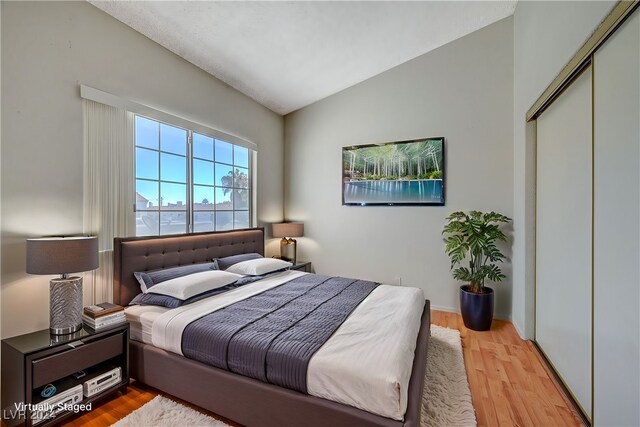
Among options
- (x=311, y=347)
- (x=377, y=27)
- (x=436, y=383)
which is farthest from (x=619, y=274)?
(x=377, y=27)

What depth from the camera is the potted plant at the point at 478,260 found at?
10.2 ft

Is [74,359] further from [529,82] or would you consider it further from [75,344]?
[529,82]

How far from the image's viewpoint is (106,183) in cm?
245

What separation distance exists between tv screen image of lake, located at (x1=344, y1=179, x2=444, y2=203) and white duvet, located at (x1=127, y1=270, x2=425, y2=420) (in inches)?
67.3

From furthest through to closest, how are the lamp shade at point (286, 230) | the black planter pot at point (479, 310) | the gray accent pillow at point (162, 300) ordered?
the lamp shade at point (286, 230)
the black planter pot at point (479, 310)
the gray accent pillow at point (162, 300)

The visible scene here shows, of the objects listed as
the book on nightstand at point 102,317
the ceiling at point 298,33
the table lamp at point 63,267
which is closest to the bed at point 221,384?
the book on nightstand at point 102,317

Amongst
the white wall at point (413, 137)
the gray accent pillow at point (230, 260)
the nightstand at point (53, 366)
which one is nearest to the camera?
the nightstand at point (53, 366)

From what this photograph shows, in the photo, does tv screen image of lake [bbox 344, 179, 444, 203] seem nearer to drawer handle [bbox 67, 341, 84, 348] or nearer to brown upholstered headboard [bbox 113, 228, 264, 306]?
brown upholstered headboard [bbox 113, 228, 264, 306]

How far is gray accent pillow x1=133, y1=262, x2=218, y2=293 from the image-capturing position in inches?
99.4

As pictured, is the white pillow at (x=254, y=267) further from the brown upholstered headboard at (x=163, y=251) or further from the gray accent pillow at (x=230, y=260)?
the brown upholstered headboard at (x=163, y=251)

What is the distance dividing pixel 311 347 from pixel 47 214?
214 centimetres

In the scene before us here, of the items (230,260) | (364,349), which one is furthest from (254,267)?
(364,349)

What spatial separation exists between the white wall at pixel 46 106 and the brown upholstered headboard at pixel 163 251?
404 millimetres

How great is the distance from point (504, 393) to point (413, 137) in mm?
2994
